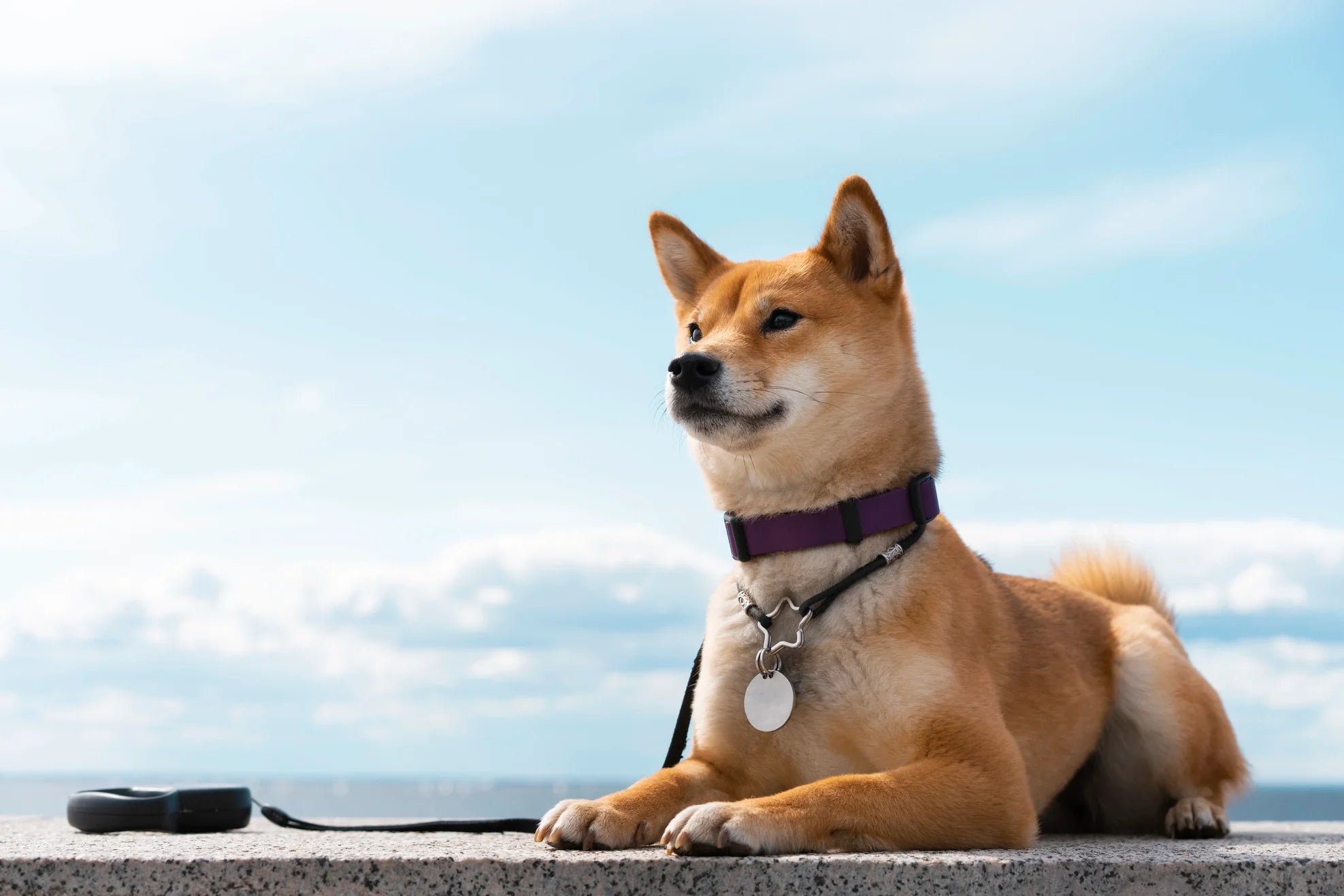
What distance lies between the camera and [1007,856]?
2994 mm

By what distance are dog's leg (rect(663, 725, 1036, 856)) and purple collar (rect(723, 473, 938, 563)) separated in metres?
0.69

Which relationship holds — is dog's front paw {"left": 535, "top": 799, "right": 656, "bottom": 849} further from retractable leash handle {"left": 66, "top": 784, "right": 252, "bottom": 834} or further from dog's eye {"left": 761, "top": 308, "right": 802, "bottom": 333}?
retractable leash handle {"left": 66, "top": 784, "right": 252, "bottom": 834}

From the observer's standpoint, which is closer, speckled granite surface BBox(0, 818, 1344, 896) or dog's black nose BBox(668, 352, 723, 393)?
speckled granite surface BBox(0, 818, 1344, 896)

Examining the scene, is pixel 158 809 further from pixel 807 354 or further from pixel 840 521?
pixel 807 354

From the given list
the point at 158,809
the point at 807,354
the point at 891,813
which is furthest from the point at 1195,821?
the point at 158,809

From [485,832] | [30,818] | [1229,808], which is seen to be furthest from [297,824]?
[1229,808]

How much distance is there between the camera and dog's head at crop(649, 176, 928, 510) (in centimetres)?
369

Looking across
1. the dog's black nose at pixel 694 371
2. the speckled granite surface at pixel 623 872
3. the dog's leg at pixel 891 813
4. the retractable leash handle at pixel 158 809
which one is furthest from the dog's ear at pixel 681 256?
the retractable leash handle at pixel 158 809

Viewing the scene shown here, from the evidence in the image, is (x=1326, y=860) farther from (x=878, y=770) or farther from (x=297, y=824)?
(x=297, y=824)

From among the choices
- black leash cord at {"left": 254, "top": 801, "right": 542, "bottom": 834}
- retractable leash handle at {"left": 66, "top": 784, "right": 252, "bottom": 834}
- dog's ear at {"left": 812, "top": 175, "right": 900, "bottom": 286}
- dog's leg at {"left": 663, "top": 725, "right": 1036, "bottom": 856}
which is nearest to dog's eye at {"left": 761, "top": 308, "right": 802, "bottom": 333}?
dog's ear at {"left": 812, "top": 175, "right": 900, "bottom": 286}

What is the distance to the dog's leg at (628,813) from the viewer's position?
10.00ft

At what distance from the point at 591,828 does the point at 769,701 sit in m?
0.75

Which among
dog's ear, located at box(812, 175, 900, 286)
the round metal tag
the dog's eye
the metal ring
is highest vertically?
dog's ear, located at box(812, 175, 900, 286)

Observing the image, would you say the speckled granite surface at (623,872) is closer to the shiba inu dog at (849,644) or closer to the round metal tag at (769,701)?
the shiba inu dog at (849,644)
